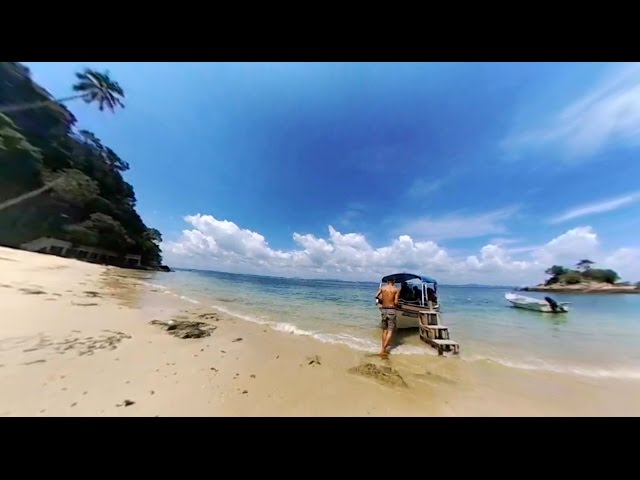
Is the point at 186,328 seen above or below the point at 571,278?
below

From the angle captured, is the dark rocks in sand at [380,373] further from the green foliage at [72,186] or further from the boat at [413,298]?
the green foliage at [72,186]

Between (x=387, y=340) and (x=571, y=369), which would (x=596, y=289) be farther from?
(x=387, y=340)

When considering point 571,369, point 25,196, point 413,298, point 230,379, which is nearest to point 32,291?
point 230,379

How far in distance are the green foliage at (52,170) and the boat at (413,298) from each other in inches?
1394

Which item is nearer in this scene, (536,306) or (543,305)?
(543,305)

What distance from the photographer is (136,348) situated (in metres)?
4.36

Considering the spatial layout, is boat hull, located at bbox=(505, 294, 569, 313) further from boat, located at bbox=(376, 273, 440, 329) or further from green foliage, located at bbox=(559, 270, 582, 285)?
green foliage, located at bbox=(559, 270, 582, 285)

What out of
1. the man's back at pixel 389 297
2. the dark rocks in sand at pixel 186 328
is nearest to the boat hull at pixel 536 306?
the man's back at pixel 389 297

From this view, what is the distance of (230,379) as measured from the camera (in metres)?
3.63

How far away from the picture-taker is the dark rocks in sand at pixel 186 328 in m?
5.64

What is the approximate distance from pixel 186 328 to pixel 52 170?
35995mm
